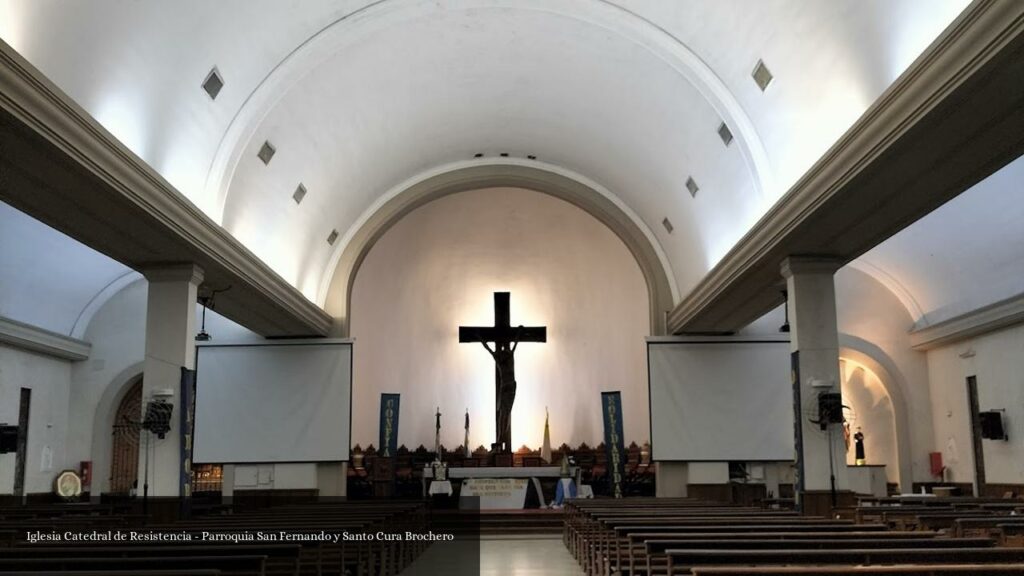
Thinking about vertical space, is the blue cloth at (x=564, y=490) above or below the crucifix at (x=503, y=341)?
below

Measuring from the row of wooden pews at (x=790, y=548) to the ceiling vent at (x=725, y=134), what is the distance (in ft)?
16.1

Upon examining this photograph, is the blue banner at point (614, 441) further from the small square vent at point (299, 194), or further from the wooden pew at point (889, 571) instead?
the wooden pew at point (889, 571)

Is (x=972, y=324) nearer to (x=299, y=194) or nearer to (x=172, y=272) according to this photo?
(x=299, y=194)

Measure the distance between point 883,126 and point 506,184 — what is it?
35.5ft

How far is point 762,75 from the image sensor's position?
10.1 meters

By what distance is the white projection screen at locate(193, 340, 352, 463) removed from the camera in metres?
16.5

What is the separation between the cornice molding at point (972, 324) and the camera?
539 inches

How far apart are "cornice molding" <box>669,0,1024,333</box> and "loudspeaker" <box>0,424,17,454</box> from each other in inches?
443

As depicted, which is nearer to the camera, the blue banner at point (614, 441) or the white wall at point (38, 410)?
the white wall at point (38, 410)

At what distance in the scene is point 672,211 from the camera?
15.5 m

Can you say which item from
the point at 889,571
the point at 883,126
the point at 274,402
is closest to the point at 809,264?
the point at 883,126

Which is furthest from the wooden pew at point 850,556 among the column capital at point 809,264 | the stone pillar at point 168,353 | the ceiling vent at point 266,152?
the ceiling vent at point 266,152

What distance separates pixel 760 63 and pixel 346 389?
31.8 ft

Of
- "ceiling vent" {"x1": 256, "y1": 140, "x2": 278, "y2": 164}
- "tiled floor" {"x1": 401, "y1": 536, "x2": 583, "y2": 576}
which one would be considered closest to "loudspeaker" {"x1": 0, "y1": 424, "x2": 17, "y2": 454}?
"ceiling vent" {"x1": 256, "y1": 140, "x2": 278, "y2": 164}
